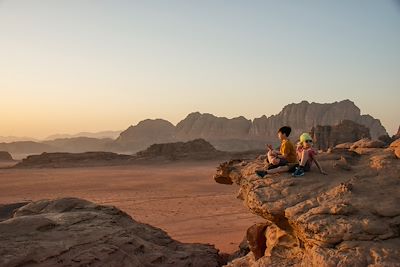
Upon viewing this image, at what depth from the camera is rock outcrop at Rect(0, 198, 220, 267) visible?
5.45 m

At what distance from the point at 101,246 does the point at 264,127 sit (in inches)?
3977

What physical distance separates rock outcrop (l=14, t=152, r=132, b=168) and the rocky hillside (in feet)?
134

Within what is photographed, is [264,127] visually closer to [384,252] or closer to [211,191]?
[211,191]

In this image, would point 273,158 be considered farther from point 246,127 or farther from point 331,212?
point 246,127

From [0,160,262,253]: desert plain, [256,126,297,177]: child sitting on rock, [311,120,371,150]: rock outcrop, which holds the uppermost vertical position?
[311,120,371,150]: rock outcrop

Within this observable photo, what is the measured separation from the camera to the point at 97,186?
1035 inches

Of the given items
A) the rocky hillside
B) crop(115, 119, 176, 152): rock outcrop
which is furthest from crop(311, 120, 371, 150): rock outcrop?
crop(115, 119, 176, 152): rock outcrop

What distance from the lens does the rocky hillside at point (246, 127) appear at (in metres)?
93.6

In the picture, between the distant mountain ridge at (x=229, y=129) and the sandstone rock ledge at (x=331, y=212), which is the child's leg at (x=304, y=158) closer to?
the sandstone rock ledge at (x=331, y=212)

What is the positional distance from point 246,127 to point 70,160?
71.6 meters

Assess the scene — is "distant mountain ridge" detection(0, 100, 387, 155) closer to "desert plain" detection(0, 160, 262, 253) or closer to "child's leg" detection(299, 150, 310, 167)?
"desert plain" detection(0, 160, 262, 253)

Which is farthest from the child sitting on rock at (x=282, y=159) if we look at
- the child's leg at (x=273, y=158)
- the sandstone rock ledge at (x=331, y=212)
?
the sandstone rock ledge at (x=331, y=212)

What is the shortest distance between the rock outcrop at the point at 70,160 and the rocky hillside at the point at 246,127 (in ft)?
134

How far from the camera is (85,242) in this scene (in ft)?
19.5
